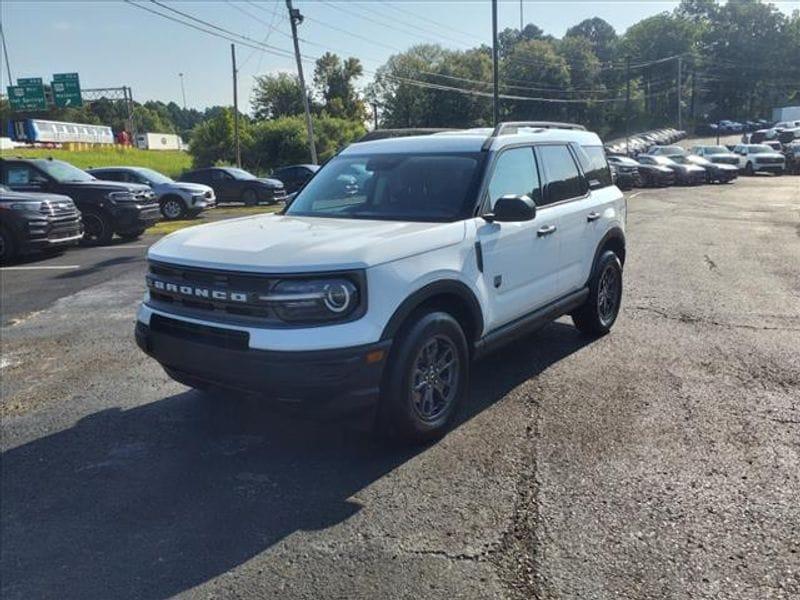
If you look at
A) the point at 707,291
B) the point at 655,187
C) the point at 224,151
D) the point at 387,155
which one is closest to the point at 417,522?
the point at 387,155

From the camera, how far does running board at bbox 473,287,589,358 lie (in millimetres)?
4715

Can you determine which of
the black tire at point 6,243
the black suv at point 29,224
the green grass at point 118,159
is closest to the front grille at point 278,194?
the black suv at point 29,224

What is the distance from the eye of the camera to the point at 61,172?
15047 mm

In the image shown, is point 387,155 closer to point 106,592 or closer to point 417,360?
point 417,360

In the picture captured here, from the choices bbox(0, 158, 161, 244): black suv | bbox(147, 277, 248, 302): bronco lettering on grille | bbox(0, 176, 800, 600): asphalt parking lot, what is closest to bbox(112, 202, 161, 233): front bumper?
bbox(0, 158, 161, 244): black suv

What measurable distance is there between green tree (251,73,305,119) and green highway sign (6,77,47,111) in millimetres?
26183

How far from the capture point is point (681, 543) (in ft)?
10.3

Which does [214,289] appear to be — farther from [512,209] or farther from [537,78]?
[537,78]

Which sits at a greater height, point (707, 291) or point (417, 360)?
point (417, 360)

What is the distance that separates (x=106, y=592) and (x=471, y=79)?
85957 mm

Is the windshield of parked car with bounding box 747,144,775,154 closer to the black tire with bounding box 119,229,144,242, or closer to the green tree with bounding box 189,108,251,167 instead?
the green tree with bounding box 189,108,251,167

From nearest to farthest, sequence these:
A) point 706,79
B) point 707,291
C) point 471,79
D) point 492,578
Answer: point 492,578 < point 707,291 < point 471,79 < point 706,79

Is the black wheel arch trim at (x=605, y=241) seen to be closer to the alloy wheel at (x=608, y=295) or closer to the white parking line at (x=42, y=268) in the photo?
the alloy wheel at (x=608, y=295)

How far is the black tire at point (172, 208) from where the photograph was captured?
66.6ft
